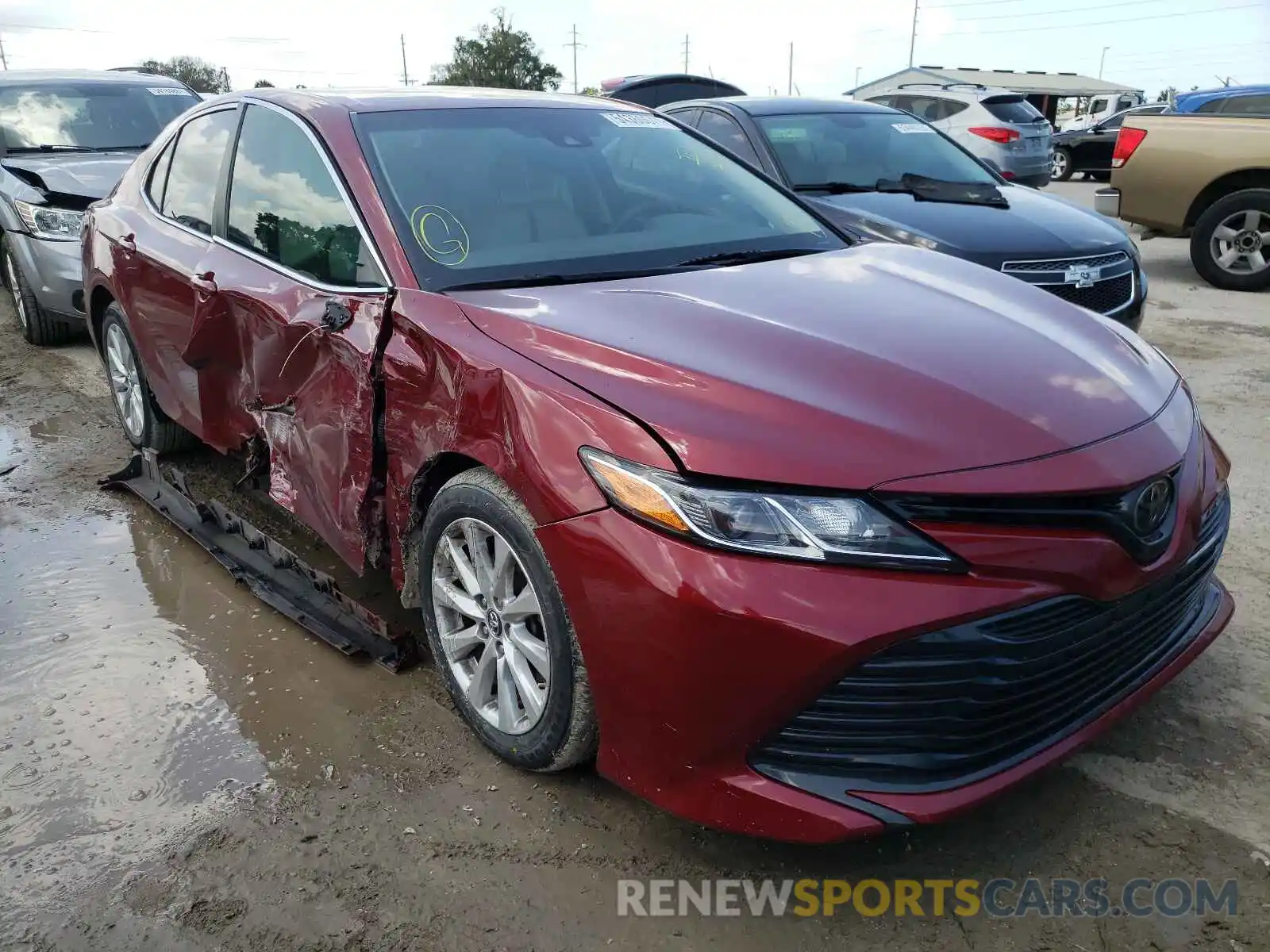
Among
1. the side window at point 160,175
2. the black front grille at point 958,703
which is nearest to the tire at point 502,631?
the black front grille at point 958,703

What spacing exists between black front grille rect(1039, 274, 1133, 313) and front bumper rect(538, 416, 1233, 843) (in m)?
3.43

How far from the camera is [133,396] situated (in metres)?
4.62

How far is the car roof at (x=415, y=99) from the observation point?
314 centimetres

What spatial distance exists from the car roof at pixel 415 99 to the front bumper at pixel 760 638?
1738mm

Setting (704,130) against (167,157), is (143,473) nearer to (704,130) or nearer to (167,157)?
(167,157)

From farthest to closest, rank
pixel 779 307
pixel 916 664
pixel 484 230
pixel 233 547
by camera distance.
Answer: pixel 233 547 → pixel 484 230 → pixel 779 307 → pixel 916 664

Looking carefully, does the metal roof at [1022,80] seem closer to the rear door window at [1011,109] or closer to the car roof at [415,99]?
the rear door window at [1011,109]

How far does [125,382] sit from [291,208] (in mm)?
2073

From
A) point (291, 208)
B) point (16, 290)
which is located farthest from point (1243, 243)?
point (16, 290)

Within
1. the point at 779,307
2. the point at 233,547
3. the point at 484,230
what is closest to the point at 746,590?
the point at 779,307

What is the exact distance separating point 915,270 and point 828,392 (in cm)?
112

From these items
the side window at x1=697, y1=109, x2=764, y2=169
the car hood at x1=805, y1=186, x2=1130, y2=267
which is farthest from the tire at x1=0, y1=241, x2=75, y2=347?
the car hood at x1=805, y1=186, x2=1130, y2=267

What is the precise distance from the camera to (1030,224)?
5.43 m

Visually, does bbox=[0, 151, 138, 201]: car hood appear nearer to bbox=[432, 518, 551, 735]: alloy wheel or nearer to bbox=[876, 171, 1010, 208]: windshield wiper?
bbox=[876, 171, 1010, 208]: windshield wiper
